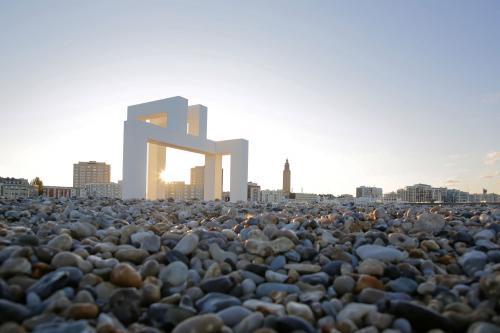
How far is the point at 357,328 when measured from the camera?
55.4 inches

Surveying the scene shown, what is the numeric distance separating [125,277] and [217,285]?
1.63 feet

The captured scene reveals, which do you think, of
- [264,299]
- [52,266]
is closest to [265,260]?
[264,299]

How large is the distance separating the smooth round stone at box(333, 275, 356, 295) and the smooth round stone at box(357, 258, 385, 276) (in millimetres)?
178

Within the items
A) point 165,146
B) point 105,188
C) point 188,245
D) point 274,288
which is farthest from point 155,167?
point 105,188

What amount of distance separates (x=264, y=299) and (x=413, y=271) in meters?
0.93

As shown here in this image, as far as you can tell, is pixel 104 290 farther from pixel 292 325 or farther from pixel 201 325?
pixel 292 325

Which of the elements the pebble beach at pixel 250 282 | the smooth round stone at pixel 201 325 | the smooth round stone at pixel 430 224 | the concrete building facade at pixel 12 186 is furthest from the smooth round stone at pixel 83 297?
Answer: the concrete building facade at pixel 12 186

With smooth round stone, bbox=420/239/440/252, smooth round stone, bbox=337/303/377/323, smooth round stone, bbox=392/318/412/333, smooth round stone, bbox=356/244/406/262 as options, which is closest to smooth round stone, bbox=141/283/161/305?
smooth round stone, bbox=337/303/377/323

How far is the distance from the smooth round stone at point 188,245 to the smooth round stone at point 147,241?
0.46ft

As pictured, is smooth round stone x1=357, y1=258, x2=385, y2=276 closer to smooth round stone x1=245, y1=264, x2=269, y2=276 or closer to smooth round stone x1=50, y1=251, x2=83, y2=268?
smooth round stone x1=245, y1=264, x2=269, y2=276

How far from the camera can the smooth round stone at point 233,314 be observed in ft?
4.71

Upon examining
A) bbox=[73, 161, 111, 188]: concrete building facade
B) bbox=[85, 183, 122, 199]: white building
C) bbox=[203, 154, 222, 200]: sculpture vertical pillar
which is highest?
bbox=[73, 161, 111, 188]: concrete building facade

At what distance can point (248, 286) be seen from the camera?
180 centimetres

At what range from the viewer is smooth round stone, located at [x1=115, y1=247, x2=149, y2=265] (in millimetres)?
2123
